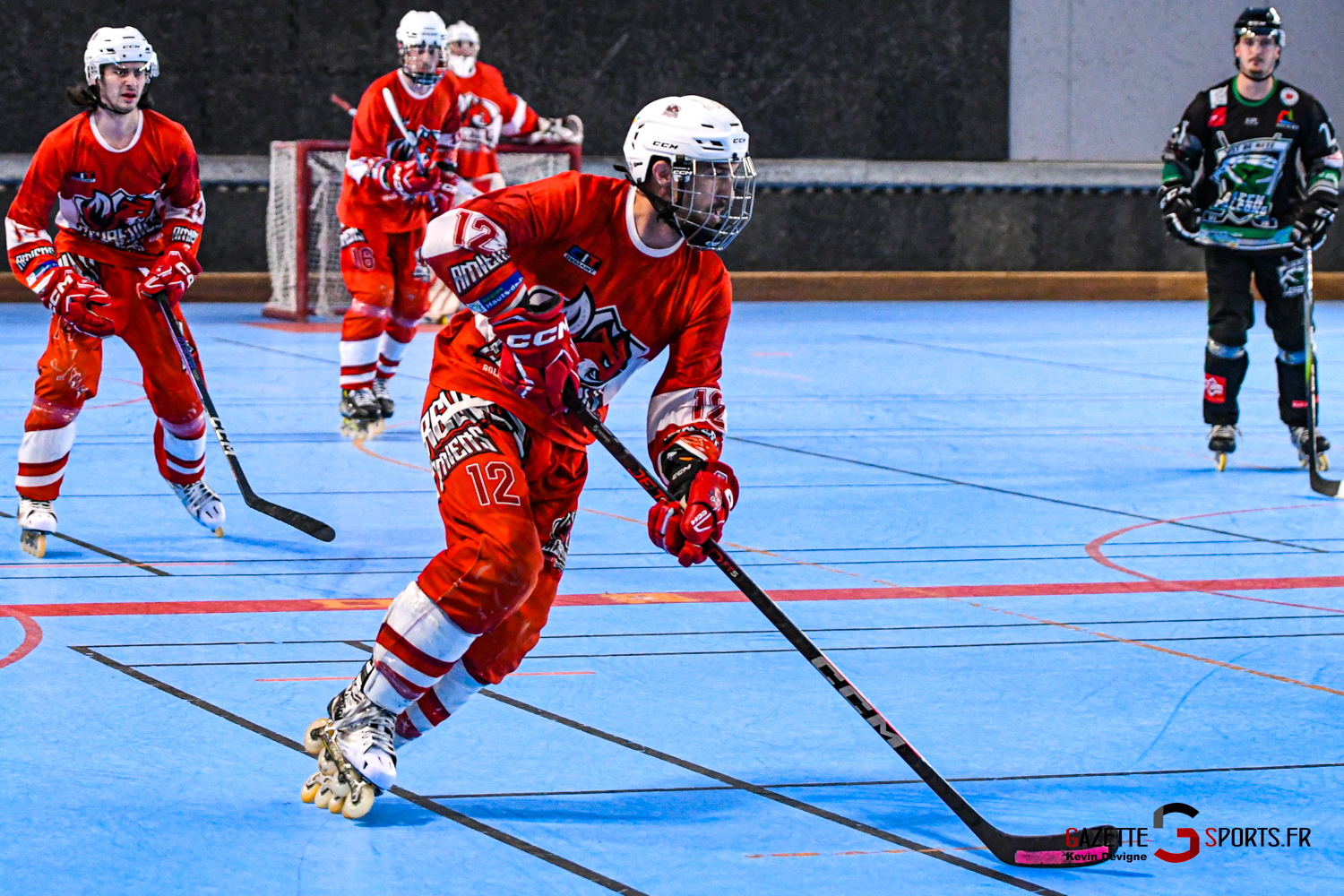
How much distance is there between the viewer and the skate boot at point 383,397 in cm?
850

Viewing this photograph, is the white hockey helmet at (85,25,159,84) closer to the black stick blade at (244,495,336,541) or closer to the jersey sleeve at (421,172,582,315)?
the black stick blade at (244,495,336,541)

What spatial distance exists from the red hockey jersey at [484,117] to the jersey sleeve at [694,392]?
29.0 feet

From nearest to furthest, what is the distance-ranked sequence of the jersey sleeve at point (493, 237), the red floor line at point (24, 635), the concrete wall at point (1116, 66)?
the jersey sleeve at point (493, 237), the red floor line at point (24, 635), the concrete wall at point (1116, 66)

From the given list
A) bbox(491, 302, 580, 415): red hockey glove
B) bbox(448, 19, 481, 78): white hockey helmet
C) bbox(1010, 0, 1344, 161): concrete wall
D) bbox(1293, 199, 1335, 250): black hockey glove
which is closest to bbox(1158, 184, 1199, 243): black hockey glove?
bbox(1293, 199, 1335, 250): black hockey glove

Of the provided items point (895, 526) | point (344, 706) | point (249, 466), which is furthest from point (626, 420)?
point (344, 706)

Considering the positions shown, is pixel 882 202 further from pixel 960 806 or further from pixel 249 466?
pixel 960 806

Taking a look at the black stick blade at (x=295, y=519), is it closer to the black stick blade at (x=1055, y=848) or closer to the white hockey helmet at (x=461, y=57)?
the black stick blade at (x=1055, y=848)

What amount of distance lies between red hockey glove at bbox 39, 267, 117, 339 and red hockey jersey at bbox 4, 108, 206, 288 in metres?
0.07

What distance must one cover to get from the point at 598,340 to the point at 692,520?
1.63ft

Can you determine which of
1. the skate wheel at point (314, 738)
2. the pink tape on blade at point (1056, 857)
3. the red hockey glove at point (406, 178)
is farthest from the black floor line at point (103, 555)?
the pink tape on blade at point (1056, 857)

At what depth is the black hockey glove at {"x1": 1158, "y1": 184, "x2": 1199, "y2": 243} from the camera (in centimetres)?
767

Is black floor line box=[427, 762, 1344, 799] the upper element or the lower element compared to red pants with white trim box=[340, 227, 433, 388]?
lower

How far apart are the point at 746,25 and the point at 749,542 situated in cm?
1179

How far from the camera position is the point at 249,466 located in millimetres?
7395
